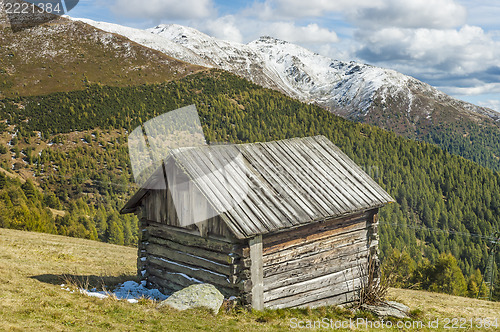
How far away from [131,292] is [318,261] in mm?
6472

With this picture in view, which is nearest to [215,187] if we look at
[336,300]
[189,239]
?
[189,239]

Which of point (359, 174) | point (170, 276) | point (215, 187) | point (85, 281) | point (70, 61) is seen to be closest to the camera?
point (215, 187)

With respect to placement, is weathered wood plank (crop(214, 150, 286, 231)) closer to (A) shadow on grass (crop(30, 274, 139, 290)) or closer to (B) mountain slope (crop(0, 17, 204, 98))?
(A) shadow on grass (crop(30, 274, 139, 290))

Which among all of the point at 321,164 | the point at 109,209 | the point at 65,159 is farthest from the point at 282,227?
the point at 65,159

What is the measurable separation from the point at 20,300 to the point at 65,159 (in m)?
104

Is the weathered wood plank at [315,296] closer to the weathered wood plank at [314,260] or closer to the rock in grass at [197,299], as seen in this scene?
the weathered wood plank at [314,260]

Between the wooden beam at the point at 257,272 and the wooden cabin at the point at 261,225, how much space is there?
0.03m

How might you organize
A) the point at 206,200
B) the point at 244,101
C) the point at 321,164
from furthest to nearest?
the point at 244,101 < the point at 321,164 < the point at 206,200

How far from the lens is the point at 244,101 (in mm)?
158250

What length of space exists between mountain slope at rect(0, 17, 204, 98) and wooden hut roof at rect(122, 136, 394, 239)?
137 metres

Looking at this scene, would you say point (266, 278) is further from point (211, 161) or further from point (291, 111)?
point (291, 111)

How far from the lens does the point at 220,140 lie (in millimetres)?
131000

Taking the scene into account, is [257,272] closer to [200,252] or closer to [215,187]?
[200,252]

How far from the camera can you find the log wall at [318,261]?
1318 cm
